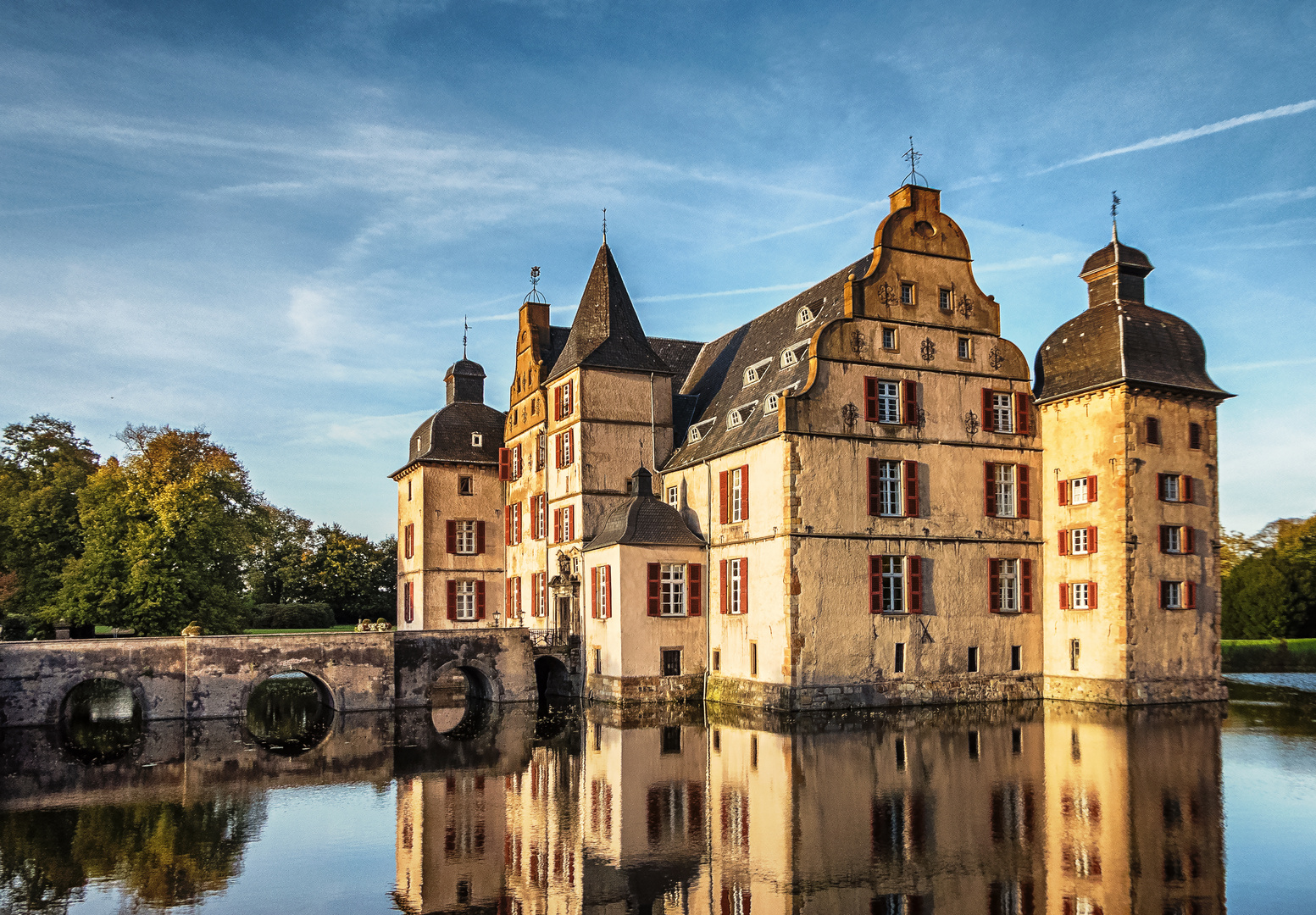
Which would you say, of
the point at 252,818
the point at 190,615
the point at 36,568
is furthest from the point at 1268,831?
the point at 36,568

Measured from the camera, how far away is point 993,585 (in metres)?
31.8

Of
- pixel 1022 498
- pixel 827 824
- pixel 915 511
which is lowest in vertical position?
pixel 827 824

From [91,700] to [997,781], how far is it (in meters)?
35.3

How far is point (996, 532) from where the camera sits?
32.1 metres

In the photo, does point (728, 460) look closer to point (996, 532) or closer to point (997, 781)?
point (996, 532)

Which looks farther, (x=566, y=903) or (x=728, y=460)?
(x=728, y=460)

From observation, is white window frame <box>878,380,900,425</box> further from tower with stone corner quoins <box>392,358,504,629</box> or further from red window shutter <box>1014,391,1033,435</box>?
tower with stone corner quoins <box>392,358,504,629</box>

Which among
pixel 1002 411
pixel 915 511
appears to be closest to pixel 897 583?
pixel 915 511

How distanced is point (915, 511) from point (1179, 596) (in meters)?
7.96

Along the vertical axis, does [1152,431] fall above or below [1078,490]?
above

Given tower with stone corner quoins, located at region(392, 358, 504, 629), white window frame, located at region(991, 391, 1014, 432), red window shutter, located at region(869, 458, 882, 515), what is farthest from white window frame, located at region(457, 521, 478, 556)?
white window frame, located at region(991, 391, 1014, 432)

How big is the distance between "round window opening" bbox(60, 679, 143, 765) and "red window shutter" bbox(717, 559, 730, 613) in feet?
51.6

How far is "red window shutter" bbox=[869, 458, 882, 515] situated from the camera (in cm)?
3039

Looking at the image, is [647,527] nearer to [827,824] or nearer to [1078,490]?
[1078,490]
